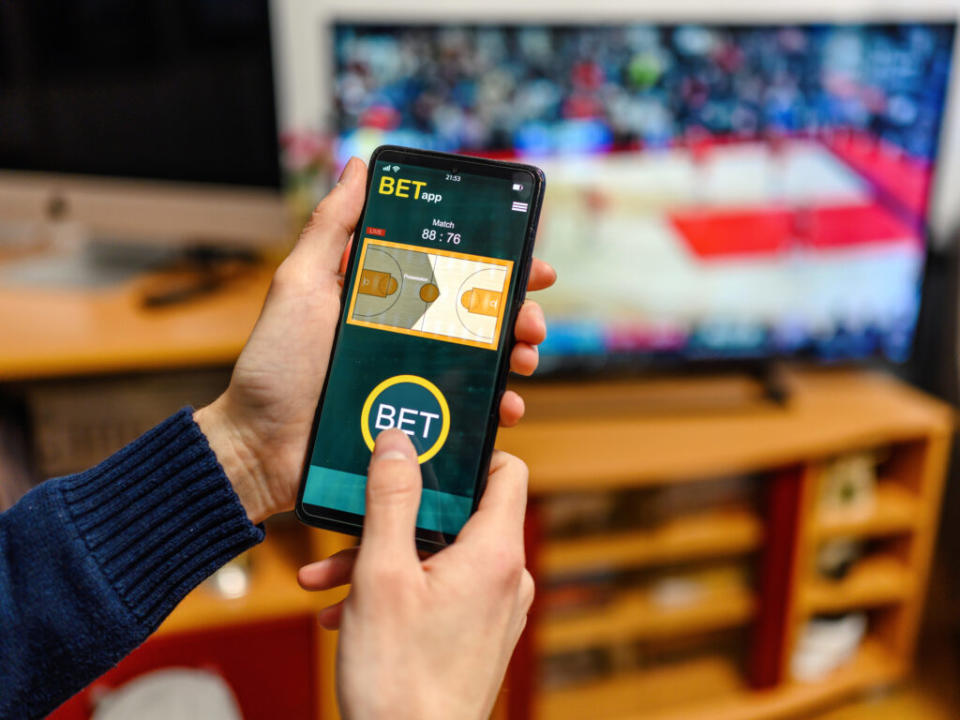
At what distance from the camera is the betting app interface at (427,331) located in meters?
0.61

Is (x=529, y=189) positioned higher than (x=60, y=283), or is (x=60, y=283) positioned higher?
(x=529, y=189)

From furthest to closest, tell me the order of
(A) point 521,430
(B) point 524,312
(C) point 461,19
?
1. (A) point 521,430
2. (C) point 461,19
3. (B) point 524,312

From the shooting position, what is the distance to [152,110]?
1243 mm

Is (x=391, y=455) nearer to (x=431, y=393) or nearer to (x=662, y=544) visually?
(x=431, y=393)

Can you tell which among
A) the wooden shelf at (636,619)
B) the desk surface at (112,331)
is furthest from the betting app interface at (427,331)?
the wooden shelf at (636,619)

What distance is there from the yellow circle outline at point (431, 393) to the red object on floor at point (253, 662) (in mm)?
717

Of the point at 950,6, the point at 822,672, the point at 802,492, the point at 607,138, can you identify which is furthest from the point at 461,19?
the point at 822,672

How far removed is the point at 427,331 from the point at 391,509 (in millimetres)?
188

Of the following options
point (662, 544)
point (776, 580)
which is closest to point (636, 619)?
point (662, 544)

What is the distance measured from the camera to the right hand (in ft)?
1.49

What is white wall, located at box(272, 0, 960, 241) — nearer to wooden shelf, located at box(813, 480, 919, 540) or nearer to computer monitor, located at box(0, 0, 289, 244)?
computer monitor, located at box(0, 0, 289, 244)

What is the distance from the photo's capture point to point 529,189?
2.14 ft

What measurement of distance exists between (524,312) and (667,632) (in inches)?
41.0

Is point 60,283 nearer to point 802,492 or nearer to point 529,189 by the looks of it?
point 529,189
